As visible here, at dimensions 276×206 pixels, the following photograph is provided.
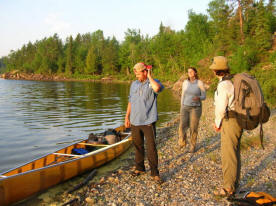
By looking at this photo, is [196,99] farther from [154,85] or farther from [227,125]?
[227,125]

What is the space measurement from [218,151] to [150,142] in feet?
11.2

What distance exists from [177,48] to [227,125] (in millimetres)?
61246

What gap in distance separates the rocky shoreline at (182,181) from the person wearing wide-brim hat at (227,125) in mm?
516

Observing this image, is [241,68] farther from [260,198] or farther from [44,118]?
[260,198]

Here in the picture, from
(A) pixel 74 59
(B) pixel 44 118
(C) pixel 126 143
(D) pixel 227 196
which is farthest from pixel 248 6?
(A) pixel 74 59

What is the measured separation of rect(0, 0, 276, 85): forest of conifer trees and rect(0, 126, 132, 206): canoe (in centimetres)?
2022

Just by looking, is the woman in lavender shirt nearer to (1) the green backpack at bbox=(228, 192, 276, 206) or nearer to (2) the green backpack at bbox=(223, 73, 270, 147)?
(2) the green backpack at bbox=(223, 73, 270, 147)

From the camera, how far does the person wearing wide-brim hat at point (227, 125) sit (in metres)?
3.94

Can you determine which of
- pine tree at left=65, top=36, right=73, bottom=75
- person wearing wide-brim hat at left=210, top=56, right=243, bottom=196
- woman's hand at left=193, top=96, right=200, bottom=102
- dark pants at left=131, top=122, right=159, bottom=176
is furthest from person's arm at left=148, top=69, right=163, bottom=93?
pine tree at left=65, top=36, right=73, bottom=75

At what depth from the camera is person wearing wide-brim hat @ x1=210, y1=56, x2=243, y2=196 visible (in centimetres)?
394

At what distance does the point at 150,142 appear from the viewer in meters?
5.16

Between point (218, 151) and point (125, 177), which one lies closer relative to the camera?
point (125, 177)

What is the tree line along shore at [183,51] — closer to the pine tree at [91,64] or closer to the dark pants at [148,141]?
the pine tree at [91,64]

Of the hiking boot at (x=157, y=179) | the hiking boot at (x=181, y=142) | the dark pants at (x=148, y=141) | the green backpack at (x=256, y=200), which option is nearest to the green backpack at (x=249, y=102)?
the green backpack at (x=256, y=200)
